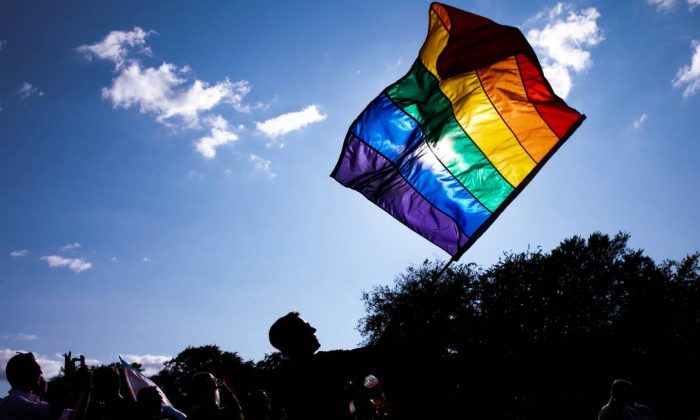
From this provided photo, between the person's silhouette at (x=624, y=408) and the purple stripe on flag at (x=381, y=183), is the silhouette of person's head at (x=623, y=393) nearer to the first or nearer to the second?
the person's silhouette at (x=624, y=408)

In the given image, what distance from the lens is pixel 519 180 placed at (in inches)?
200

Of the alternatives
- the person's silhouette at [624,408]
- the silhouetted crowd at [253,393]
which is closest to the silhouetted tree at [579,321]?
the person's silhouette at [624,408]

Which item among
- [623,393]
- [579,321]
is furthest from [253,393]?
[579,321]

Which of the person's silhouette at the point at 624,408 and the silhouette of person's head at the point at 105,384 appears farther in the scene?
the person's silhouette at the point at 624,408

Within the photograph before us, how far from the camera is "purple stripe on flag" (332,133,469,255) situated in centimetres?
549

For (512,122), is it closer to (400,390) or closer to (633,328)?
(400,390)

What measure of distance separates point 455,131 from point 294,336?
152 inches

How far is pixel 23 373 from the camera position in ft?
14.2

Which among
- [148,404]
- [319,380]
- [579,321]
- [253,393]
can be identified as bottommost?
[148,404]

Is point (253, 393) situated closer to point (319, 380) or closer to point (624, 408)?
point (319, 380)

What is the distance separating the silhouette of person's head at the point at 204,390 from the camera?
3.71 m

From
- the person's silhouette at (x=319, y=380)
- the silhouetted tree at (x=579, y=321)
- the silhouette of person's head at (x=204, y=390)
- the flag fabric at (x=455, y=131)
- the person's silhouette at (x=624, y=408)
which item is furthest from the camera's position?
the silhouetted tree at (x=579, y=321)

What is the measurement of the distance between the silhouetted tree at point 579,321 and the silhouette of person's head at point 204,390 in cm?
1814

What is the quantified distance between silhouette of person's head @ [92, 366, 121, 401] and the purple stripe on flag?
3.32m
